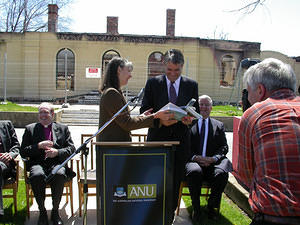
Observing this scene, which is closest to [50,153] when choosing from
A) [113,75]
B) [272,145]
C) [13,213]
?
[13,213]

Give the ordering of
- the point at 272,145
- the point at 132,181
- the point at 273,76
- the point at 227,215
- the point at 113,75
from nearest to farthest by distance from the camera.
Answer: the point at 272,145 < the point at 273,76 < the point at 132,181 < the point at 113,75 < the point at 227,215

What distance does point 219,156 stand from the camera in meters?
4.21

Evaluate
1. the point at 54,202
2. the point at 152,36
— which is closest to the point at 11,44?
the point at 152,36

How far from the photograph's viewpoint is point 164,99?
3348 millimetres

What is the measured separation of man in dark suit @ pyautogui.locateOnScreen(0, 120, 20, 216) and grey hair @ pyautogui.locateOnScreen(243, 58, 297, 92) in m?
3.07

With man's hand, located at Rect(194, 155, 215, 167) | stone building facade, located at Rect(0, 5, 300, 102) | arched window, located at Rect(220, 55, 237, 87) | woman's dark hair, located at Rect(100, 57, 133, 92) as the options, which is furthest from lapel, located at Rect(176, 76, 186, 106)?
arched window, located at Rect(220, 55, 237, 87)

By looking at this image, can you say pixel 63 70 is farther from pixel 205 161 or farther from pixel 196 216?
pixel 196 216

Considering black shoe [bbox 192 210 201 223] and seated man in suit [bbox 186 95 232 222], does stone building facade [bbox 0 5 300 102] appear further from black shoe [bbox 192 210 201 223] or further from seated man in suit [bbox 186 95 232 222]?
black shoe [bbox 192 210 201 223]

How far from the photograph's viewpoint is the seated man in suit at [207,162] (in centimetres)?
387

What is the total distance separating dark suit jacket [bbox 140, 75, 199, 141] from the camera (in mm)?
3246

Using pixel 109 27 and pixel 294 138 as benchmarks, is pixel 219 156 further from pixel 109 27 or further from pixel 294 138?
pixel 109 27

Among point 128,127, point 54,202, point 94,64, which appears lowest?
point 54,202

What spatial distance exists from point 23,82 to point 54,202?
1904 centimetres

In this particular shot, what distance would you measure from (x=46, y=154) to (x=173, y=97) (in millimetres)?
1722
